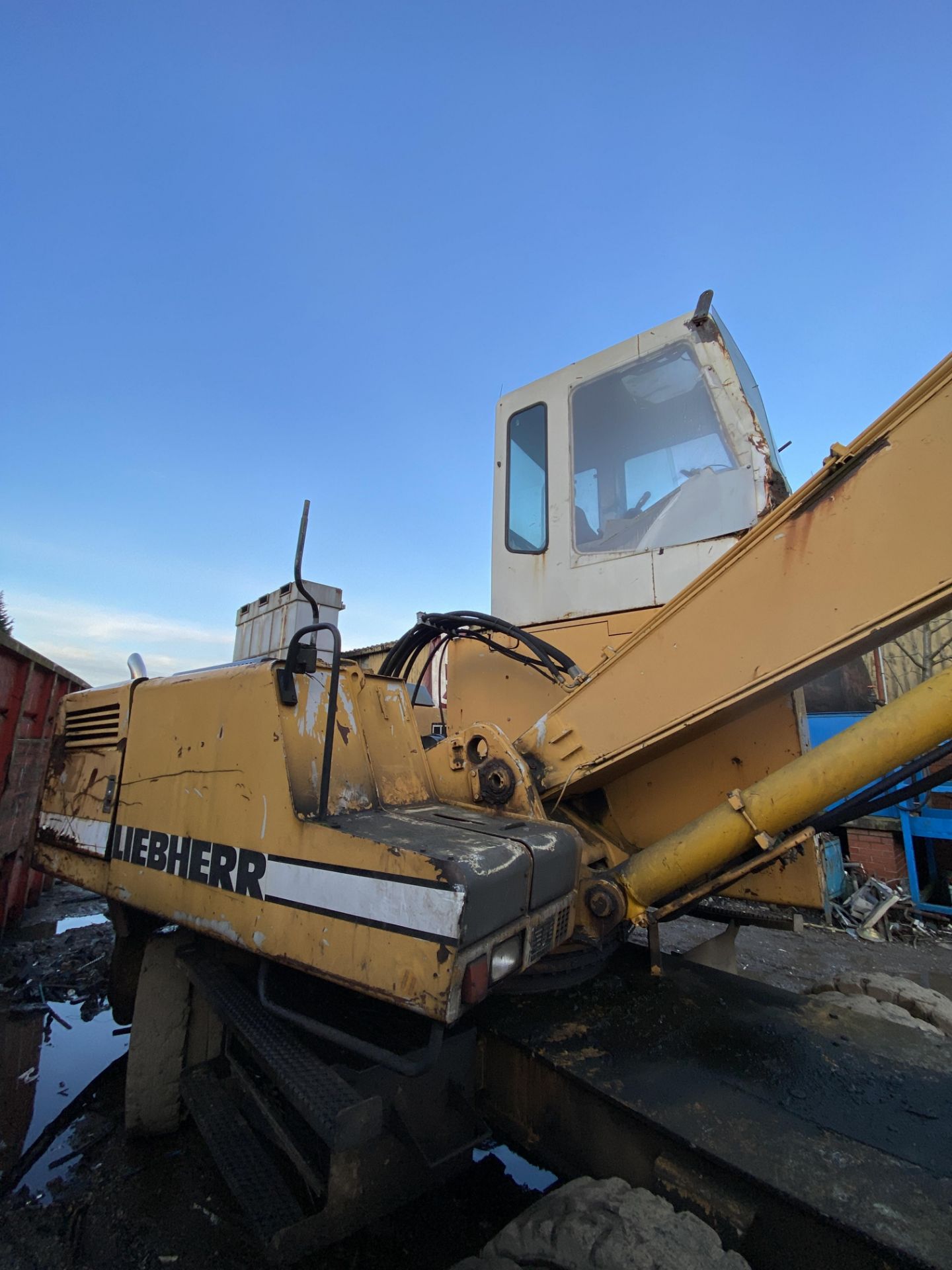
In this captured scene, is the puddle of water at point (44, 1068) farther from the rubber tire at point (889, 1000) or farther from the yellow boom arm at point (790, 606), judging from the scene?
the rubber tire at point (889, 1000)

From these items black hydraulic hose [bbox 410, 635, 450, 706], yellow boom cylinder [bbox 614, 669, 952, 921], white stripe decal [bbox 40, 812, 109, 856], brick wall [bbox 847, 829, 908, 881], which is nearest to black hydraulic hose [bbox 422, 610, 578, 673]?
black hydraulic hose [bbox 410, 635, 450, 706]

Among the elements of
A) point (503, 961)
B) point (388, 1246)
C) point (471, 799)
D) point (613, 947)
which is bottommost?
point (388, 1246)

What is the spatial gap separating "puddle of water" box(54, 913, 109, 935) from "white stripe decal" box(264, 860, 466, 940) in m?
4.93

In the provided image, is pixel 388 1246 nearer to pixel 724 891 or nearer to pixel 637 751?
pixel 724 891

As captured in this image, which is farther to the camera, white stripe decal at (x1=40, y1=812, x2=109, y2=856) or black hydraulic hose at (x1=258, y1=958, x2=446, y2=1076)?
white stripe decal at (x1=40, y1=812, x2=109, y2=856)

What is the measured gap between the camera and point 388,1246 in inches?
83.4

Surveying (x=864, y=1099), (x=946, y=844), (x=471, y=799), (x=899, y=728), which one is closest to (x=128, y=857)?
(x=471, y=799)

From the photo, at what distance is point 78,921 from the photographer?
18.4ft

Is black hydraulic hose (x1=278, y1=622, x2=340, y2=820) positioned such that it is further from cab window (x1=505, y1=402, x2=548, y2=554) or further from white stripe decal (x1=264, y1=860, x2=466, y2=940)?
cab window (x1=505, y1=402, x2=548, y2=554)

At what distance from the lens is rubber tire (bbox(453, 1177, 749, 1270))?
50.8 inches

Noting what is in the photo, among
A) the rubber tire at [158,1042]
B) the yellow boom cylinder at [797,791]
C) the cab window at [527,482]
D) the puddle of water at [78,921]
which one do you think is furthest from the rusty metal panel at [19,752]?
the yellow boom cylinder at [797,791]

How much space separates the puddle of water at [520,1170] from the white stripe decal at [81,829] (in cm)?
210

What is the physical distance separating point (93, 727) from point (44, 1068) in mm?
1901

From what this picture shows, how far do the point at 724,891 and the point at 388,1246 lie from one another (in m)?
1.75
